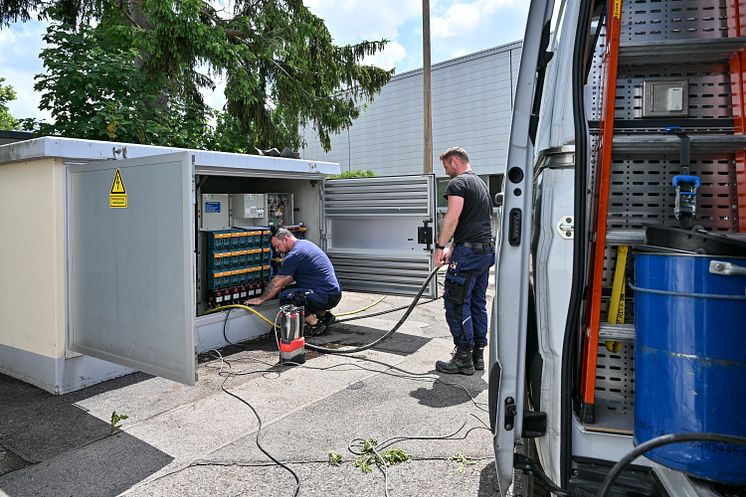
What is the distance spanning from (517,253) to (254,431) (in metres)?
2.55

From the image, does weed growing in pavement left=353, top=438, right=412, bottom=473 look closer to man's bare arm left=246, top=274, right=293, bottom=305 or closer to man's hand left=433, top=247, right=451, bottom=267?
man's hand left=433, top=247, right=451, bottom=267

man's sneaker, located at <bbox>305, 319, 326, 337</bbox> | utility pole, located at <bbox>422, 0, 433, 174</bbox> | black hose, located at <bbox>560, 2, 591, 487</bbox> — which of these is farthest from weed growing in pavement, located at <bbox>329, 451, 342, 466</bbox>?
utility pole, located at <bbox>422, 0, 433, 174</bbox>

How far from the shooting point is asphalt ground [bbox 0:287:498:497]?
9.80 feet

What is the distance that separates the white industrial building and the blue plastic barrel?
16102mm

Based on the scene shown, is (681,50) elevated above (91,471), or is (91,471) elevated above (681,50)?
(681,50)

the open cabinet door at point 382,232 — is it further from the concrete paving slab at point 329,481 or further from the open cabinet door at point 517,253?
the open cabinet door at point 517,253

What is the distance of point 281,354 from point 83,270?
192cm

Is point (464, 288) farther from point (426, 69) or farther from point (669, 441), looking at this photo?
point (426, 69)

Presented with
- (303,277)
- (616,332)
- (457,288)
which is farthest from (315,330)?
(616,332)

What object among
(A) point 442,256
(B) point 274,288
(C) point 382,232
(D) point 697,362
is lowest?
(B) point 274,288

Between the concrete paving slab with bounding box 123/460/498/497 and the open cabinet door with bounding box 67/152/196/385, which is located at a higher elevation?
the open cabinet door with bounding box 67/152/196/385

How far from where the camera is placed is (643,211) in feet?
6.65

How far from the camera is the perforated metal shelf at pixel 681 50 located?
6.14 feet

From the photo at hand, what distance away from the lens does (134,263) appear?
13.1ft
